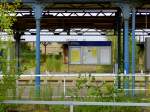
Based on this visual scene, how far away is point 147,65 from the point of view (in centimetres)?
1155

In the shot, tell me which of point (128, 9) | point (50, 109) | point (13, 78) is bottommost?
point (50, 109)

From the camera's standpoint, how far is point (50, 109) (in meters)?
15.4

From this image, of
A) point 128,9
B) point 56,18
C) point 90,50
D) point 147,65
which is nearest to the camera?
point 147,65

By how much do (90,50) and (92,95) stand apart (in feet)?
25.2

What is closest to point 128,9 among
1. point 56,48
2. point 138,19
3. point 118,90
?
point 118,90

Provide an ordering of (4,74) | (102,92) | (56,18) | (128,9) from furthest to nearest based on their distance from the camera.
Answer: (56,18)
(128,9)
(102,92)
(4,74)

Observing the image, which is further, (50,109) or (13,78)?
(50,109)

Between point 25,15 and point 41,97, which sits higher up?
point 25,15

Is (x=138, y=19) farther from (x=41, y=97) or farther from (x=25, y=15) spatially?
(x=41, y=97)

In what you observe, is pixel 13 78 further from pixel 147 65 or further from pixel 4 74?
pixel 147 65

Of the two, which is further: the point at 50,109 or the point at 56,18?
the point at 56,18

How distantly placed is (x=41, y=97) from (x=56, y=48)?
5656cm

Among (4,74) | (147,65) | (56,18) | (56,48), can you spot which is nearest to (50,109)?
(4,74)

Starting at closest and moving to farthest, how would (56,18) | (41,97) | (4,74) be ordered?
1. (4,74)
2. (41,97)
3. (56,18)
